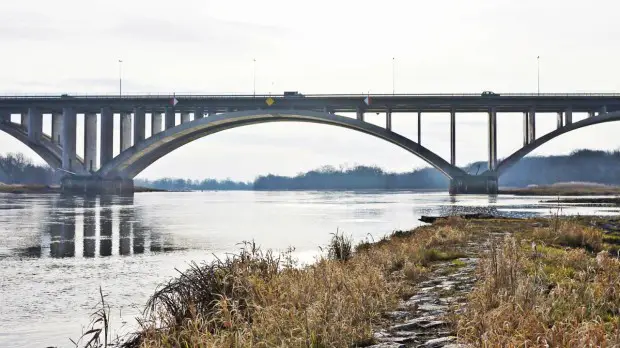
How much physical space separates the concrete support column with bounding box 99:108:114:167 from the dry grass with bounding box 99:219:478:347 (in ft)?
272

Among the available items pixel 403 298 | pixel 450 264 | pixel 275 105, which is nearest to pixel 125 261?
pixel 450 264

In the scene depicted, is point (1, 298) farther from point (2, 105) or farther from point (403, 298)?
point (2, 105)

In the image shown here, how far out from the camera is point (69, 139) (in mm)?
93000

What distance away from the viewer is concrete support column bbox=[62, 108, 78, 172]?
91.5 metres

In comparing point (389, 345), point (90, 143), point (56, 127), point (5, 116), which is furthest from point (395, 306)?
point (5, 116)

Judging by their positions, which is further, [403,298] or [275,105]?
[275,105]

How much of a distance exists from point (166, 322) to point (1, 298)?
5.61 meters

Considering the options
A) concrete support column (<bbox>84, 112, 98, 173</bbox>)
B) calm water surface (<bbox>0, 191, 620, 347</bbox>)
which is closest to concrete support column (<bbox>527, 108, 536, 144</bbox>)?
calm water surface (<bbox>0, 191, 620, 347</bbox>)

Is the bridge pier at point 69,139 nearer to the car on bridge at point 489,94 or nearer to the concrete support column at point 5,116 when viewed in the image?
the concrete support column at point 5,116

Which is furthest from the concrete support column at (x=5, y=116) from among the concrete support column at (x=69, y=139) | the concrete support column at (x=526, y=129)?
the concrete support column at (x=526, y=129)

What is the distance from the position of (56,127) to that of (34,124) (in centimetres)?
490

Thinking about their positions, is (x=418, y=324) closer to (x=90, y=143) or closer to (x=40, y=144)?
(x=90, y=143)

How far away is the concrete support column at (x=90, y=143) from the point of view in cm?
9381

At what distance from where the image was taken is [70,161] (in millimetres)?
93500
